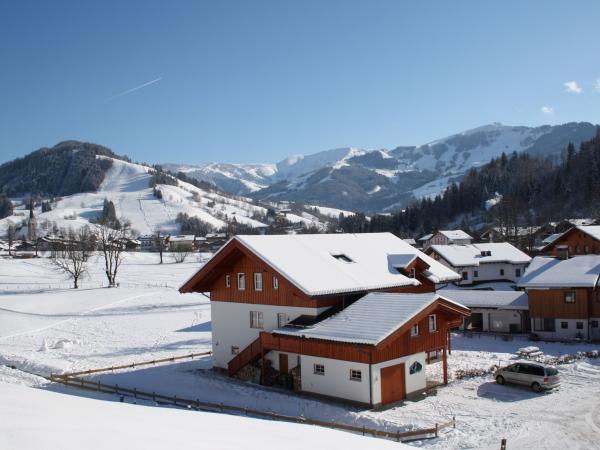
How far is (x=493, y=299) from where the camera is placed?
49156 millimetres

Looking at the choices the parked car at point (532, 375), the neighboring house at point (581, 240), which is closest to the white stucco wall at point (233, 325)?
the parked car at point (532, 375)

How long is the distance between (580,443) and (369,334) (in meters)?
9.21

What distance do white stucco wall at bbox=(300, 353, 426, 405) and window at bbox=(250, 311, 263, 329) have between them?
5.21 metres

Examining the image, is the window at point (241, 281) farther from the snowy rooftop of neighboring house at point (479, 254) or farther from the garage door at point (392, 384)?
the snowy rooftop of neighboring house at point (479, 254)

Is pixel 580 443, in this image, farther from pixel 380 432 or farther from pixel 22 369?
pixel 22 369

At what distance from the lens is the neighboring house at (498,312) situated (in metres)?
47.0

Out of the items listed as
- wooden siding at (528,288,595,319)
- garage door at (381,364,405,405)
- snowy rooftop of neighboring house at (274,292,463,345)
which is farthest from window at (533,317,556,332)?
garage door at (381,364,405,405)

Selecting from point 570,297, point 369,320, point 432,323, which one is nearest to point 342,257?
point 432,323

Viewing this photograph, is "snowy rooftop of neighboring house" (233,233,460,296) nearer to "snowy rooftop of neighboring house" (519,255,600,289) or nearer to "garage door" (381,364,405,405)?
"garage door" (381,364,405,405)

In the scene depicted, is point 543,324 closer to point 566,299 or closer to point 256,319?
point 566,299

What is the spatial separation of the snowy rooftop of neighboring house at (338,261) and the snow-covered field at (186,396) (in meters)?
5.84

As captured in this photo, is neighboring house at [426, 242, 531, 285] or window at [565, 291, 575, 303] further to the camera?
neighboring house at [426, 242, 531, 285]

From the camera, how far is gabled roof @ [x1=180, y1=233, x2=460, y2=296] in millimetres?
29734

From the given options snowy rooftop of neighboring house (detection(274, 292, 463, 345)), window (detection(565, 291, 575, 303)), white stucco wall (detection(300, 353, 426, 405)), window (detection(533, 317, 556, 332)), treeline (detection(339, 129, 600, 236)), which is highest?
treeline (detection(339, 129, 600, 236))
